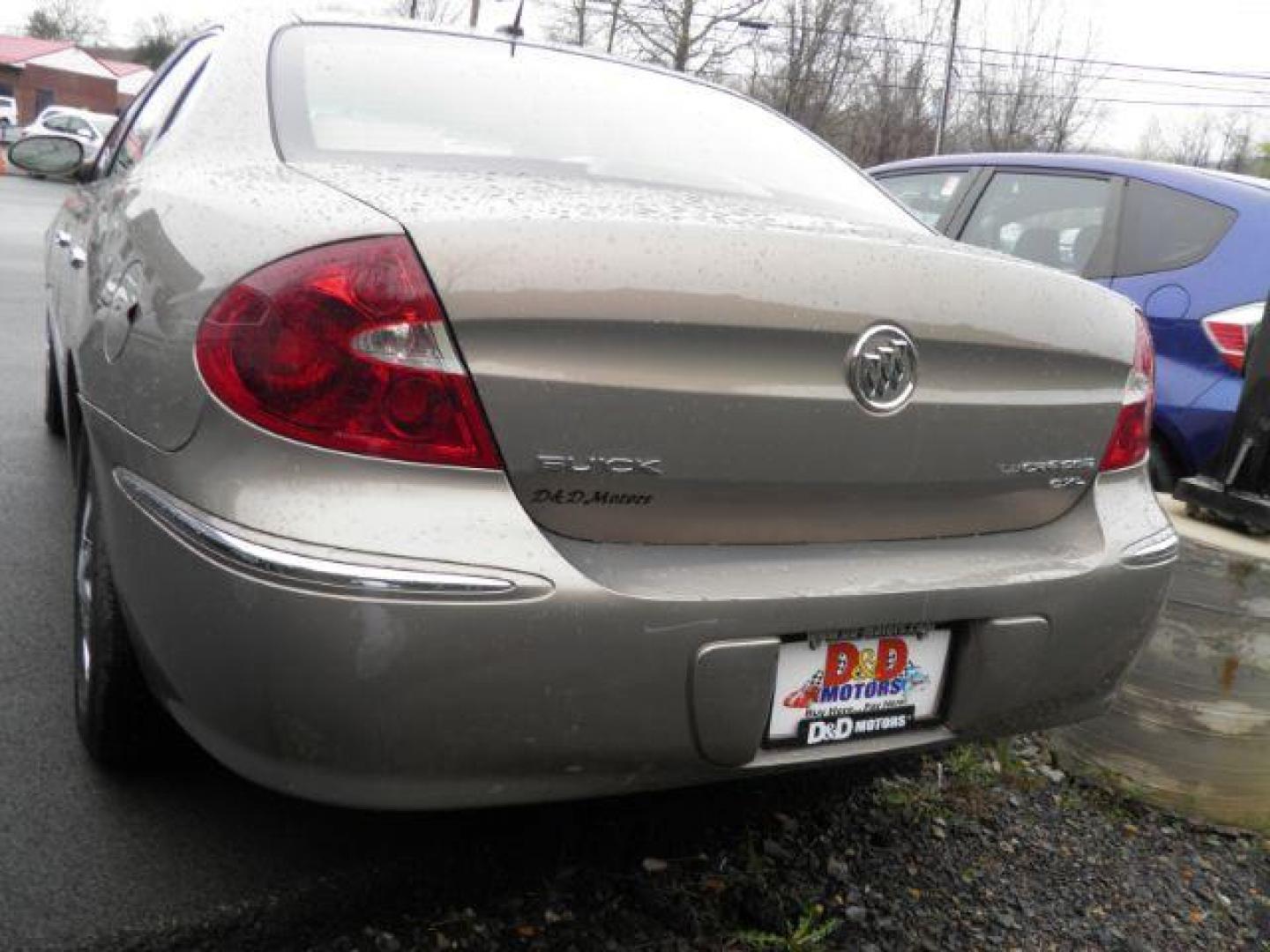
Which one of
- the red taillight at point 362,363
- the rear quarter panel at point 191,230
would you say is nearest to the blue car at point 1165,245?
the rear quarter panel at point 191,230

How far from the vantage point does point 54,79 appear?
62.5 m

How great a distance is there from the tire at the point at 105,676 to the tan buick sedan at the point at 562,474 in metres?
0.01

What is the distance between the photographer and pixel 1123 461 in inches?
87.4

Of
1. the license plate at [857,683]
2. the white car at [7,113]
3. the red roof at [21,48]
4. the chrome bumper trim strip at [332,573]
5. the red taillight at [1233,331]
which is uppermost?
the red taillight at [1233,331]

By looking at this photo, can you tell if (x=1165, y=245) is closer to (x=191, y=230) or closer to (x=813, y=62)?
(x=191, y=230)

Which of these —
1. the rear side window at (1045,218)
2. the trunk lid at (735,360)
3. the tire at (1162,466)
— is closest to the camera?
the trunk lid at (735,360)

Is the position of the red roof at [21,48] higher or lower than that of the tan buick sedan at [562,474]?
lower

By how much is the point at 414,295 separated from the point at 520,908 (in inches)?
43.2

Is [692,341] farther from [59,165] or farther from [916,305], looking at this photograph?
[59,165]

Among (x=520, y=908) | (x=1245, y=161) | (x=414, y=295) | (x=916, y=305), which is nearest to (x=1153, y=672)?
(x=916, y=305)

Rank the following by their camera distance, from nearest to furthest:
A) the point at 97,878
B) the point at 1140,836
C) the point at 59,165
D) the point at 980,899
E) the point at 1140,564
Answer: the point at 97,878 → the point at 1140,564 → the point at 980,899 → the point at 1140,836 → the point at 59,165

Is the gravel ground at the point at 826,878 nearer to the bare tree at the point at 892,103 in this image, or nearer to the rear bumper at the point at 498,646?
the rear bumper at the point at 498,646

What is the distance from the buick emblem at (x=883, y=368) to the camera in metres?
1.80

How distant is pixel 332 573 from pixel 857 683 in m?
0.86
